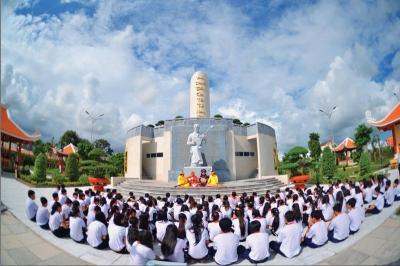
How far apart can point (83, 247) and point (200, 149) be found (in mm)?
11811

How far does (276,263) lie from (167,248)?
2.06 metres

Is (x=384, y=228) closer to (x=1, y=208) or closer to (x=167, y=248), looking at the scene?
(x=167, y=248)

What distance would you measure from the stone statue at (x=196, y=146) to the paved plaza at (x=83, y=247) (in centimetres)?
1087

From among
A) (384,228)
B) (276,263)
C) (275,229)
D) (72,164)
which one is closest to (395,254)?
(384,228)

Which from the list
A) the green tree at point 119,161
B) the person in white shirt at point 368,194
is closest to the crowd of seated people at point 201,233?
the person in white shirt at point 368,194

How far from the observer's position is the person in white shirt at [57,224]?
13.4ft

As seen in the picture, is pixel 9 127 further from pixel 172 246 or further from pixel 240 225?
pixel 240 225

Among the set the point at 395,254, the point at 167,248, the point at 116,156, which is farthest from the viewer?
the point at 116,156

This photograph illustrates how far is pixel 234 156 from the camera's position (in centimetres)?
1727

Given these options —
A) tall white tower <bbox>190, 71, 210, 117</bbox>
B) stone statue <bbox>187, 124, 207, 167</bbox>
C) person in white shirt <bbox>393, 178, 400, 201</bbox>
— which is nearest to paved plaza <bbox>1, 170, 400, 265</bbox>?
person in white shirt <bbox>393, 178, 400, 201</bbox>

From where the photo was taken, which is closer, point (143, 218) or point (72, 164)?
point (143, 218)

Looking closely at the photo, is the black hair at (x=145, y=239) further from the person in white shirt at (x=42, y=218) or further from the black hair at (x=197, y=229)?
the person in white shirt at (x=42, y=218)

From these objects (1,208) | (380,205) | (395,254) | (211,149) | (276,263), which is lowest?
(276,263)

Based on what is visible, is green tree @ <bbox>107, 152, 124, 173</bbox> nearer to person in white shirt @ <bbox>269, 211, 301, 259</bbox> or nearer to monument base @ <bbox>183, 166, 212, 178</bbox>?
monument base @ <bbox>183, 166, 212, 178</bbox>
